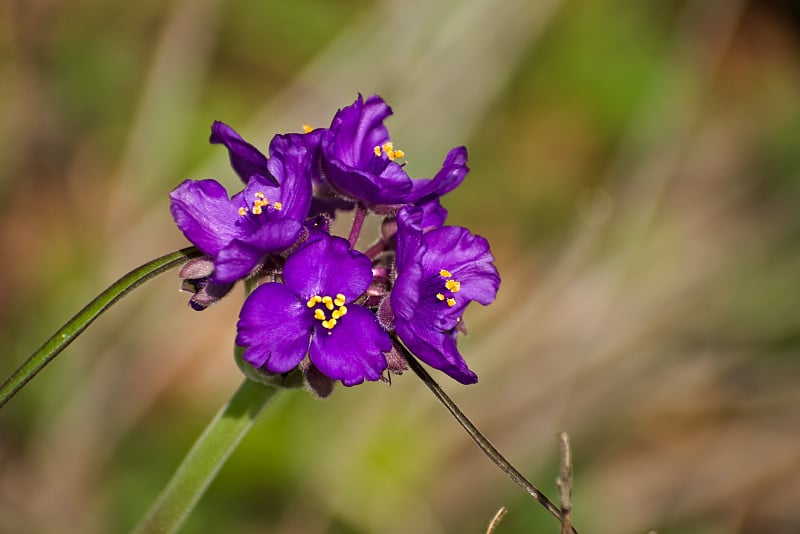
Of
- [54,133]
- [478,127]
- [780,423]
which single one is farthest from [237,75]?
[780,423]

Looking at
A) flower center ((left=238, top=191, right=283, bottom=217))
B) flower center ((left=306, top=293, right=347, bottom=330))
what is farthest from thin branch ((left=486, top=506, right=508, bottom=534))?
flower center ((left=238, top=191, right=283, bottom=217))

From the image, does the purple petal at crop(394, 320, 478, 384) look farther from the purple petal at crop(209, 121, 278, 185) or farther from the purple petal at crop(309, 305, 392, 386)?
the purple petal at crop(209, 121, 278, 185)

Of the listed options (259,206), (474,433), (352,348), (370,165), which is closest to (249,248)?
(259,206)

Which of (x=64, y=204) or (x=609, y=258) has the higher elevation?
(x=64, y=204)

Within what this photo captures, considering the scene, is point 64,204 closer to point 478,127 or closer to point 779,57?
point 478,127

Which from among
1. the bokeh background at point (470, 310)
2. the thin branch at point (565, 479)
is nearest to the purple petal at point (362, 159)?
the thin branch at point (565, 479)

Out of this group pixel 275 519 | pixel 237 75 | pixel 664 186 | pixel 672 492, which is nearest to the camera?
pixel 275 519
